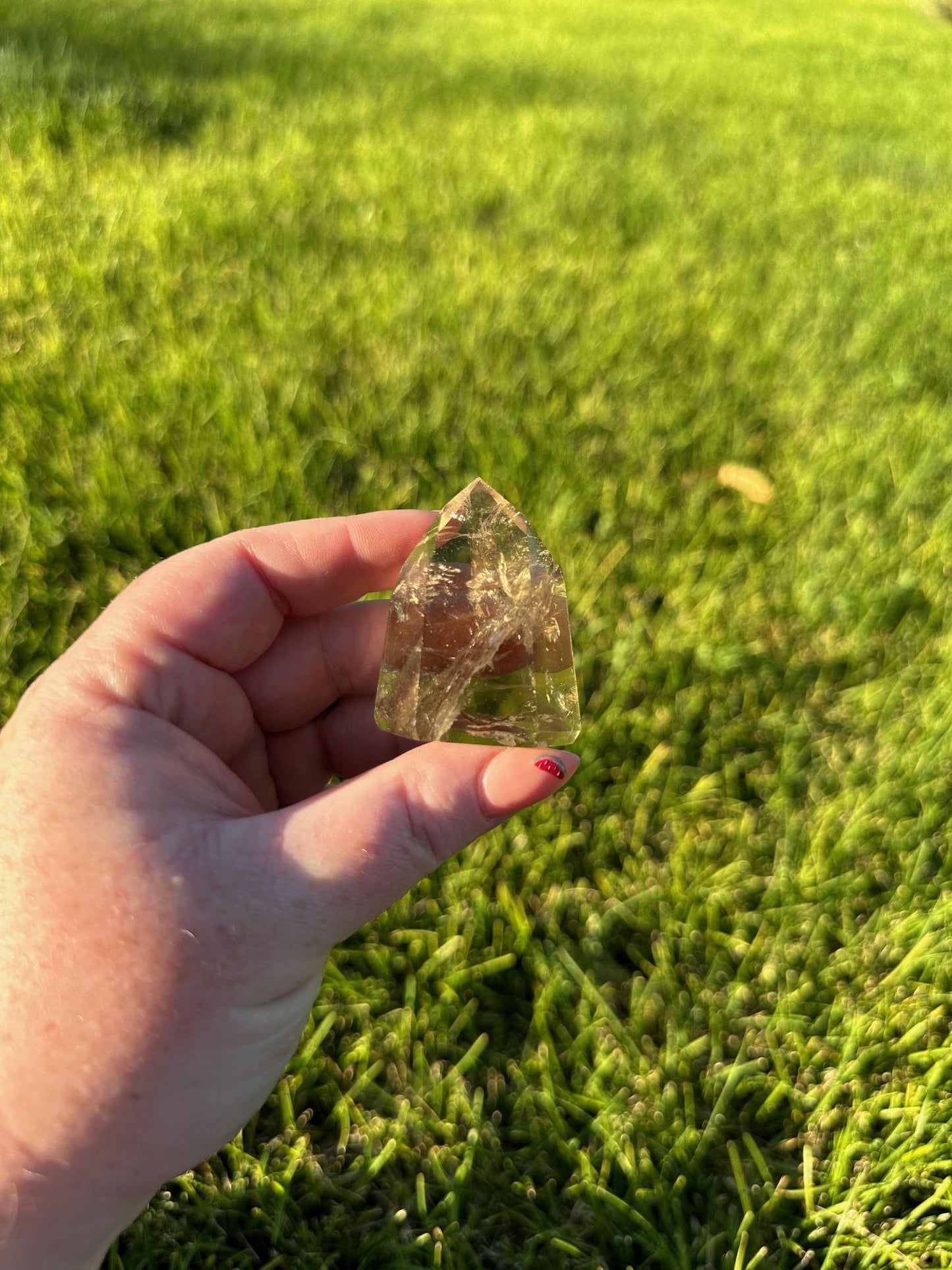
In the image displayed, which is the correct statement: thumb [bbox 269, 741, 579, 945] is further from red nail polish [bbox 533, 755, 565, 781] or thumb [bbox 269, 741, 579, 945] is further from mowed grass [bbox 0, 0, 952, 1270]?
mowed grass [bbox 0, 0, 952, 1270]

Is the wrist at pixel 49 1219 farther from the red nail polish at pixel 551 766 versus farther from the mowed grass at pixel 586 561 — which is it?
the red nail polish at pixel 551 766

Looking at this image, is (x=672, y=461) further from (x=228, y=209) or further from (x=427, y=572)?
(x=228, y=209)

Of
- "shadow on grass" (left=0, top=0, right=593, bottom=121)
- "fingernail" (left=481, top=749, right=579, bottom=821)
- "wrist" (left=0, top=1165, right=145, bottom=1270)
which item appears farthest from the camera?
"shadow on grass" (left=0, top=0, right=593, bottom=121)

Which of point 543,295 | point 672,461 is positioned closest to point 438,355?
point 543,295

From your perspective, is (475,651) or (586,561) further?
(586,561)

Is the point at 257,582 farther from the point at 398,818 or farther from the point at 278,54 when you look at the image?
the point at 278,54

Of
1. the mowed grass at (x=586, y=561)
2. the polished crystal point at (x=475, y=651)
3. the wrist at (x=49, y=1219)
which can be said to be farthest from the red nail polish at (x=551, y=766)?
the wrist at (x=49, y=1219)

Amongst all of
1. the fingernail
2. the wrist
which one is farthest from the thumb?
the wrist

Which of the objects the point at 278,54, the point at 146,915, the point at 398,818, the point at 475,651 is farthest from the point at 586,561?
the point at 278,54
